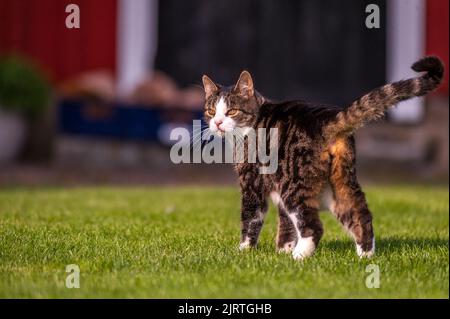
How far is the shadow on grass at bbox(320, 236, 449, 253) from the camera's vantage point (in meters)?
6.07

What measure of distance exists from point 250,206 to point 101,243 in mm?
1187

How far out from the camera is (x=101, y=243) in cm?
615

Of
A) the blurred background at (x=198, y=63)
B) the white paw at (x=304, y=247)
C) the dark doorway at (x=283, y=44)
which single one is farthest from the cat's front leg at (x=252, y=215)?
the dark doorway at (x=283, y=44)

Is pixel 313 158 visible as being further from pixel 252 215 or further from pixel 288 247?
pixel 288 247

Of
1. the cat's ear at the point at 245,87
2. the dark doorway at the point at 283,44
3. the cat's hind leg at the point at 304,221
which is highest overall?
the dark doorway at the point at 283,44

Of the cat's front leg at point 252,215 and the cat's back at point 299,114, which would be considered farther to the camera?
the cat's front leg at point 252,215

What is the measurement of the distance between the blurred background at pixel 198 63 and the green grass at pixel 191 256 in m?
4.70

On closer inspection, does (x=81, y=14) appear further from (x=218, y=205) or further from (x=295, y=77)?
(x=218, y=205)

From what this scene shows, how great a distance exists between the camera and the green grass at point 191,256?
4621 mm

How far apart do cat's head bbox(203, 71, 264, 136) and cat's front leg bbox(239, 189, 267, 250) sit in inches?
19.5

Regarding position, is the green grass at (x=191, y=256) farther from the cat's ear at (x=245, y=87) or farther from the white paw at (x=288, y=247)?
the cat's ear at (x=245, y=87)

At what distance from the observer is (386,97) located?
209 inches

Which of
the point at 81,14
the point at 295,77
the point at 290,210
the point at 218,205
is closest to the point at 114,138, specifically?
the point at 81,14

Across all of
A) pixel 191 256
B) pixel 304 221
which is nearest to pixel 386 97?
pixel 304 221
